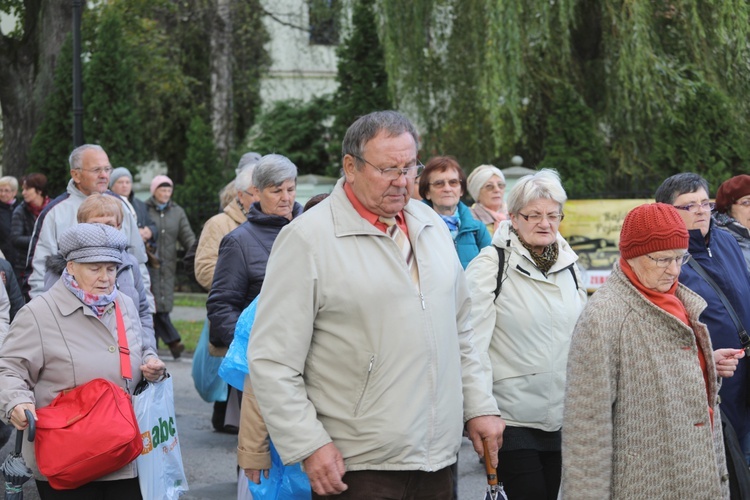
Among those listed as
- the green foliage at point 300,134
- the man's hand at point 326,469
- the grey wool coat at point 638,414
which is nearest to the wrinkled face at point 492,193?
the grey wool coat at point 638,414

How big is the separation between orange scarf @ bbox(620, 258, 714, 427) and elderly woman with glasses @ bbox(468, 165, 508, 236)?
3395mm

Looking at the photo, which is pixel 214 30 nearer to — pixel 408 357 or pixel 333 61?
pixel 333 61

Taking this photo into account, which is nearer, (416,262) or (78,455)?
(416,262)

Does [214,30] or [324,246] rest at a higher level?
[214,30]

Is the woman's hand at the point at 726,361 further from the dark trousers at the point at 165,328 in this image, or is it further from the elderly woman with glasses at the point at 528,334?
the dark trousers at the point at 165,328

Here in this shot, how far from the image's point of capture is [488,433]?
389 cm

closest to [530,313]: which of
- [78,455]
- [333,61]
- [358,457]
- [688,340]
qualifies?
[688,340]

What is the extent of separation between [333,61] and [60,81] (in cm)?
1474

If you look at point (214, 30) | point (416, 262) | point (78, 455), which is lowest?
point (78, 455)

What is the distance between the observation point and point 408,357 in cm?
356

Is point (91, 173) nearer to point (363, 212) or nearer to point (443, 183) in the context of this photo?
point (443, 183)

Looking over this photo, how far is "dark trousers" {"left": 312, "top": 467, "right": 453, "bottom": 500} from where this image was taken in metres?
3.57

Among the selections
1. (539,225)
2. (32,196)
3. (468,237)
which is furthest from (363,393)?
(32,196)

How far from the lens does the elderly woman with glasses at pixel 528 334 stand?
15.4ft
